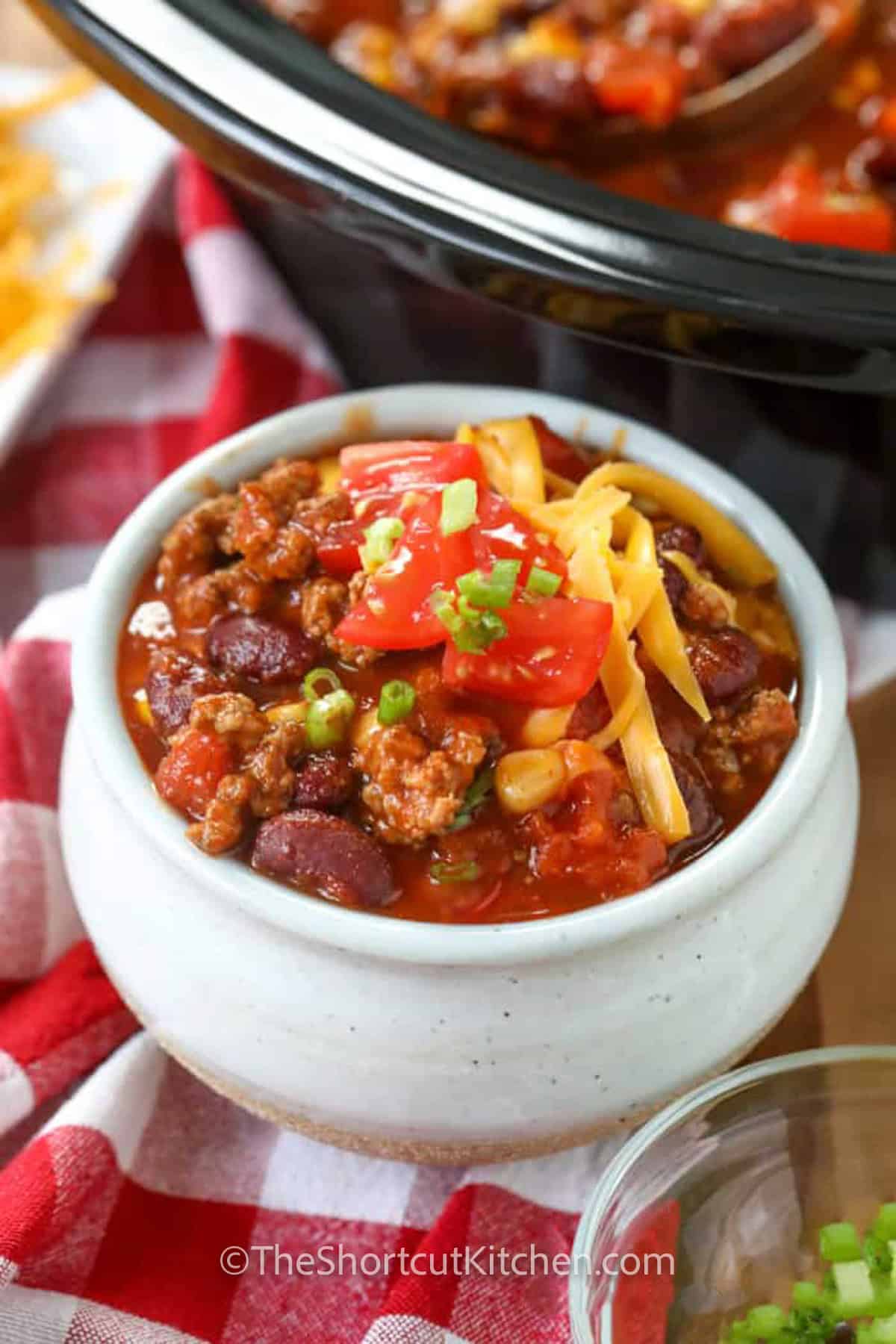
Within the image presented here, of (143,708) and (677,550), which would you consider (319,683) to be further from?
(677,550)

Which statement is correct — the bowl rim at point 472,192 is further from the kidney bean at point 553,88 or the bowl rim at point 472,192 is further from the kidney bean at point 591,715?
the kidney bean at point 553,88

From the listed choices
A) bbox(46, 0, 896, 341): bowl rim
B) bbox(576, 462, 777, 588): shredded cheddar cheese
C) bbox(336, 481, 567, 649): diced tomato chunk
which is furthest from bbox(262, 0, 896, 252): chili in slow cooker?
bbox(336, 481, 567, 649): diced tomato chunk

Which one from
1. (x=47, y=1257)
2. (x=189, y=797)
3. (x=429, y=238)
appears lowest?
(x=47, y=1257)

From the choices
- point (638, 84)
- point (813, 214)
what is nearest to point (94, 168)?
point (638, 84)

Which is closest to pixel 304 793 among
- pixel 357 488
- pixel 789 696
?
pixel 357 488

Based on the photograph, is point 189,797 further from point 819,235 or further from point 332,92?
point 819,235

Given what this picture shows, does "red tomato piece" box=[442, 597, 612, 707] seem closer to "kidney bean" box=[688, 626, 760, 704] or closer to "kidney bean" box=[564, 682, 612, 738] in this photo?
"kidney bean" box=[564, 682, 612, 738]
